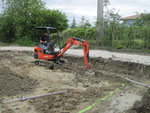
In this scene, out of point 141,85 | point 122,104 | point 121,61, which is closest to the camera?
point 122,104

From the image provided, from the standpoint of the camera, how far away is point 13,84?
5625mm

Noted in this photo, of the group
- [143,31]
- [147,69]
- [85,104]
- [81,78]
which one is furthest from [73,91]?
[143,31]

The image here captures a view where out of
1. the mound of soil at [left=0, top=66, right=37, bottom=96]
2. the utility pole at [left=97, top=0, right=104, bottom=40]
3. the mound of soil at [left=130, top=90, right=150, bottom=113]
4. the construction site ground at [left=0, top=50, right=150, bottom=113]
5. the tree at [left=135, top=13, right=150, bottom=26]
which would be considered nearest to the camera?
the mound of soil at [left=130, top=90, right=150, bottom=113]

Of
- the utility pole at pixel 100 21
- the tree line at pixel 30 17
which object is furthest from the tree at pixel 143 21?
the tree line at pixel 30 17

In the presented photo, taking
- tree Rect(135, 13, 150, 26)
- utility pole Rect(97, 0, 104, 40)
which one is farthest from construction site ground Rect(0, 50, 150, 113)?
utility pole Rect(97, 0, 104, 40)

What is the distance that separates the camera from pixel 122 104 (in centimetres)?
434

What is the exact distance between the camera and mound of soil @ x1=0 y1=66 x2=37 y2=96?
522 centimetres

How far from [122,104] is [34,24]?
16.4 m

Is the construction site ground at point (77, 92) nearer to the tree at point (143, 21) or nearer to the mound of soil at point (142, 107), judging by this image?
the mound of soil at point (142, 107)

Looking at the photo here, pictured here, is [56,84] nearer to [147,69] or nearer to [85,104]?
[85,104]

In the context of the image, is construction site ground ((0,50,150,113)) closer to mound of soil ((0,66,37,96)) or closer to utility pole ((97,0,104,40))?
mound of soil ((0,66,37,96))

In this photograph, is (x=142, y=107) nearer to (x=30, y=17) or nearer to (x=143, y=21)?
(x=143, y=21)

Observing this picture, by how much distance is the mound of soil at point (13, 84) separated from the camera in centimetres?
522

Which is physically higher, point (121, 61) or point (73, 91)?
point (121, 61)
